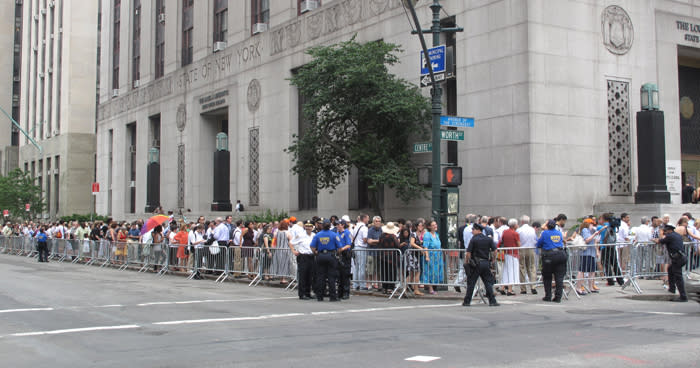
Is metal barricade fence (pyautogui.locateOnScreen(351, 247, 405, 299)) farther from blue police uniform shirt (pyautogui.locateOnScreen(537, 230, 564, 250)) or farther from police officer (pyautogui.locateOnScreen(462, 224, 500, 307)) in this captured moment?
blue police uniform shirt (pyautogui.locateOnScreen(537, 230, 564, 250))

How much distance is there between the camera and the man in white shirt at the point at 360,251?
16.5 m

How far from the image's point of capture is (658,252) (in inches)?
659

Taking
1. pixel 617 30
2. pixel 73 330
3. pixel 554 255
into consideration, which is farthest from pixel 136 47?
pixel 73 330

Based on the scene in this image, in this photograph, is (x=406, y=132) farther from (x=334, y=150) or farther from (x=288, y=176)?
(x=288, y=176)

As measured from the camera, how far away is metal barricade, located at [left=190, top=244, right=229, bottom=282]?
20766 millimetres

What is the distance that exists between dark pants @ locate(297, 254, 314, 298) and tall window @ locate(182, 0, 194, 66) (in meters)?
31.8

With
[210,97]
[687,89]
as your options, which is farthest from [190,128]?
[687,89]

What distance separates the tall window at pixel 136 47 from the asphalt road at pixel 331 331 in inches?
1503

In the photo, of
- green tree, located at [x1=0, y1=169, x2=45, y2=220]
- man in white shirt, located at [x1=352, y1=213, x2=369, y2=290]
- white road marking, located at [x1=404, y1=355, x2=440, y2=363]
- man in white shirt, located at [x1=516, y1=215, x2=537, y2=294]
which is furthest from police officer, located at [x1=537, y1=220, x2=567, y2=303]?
green tree, located at [x1=0, y1=169, x2=45, y2=220]

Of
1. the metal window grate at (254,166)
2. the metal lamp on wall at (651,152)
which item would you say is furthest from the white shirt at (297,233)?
the metal window grate at (254,166)

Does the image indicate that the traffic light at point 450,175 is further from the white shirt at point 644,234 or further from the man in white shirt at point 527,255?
the white shirt at point 644,234

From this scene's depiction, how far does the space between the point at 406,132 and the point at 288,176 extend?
34.3 ft

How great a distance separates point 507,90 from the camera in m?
23.1

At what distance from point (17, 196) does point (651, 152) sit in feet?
183
